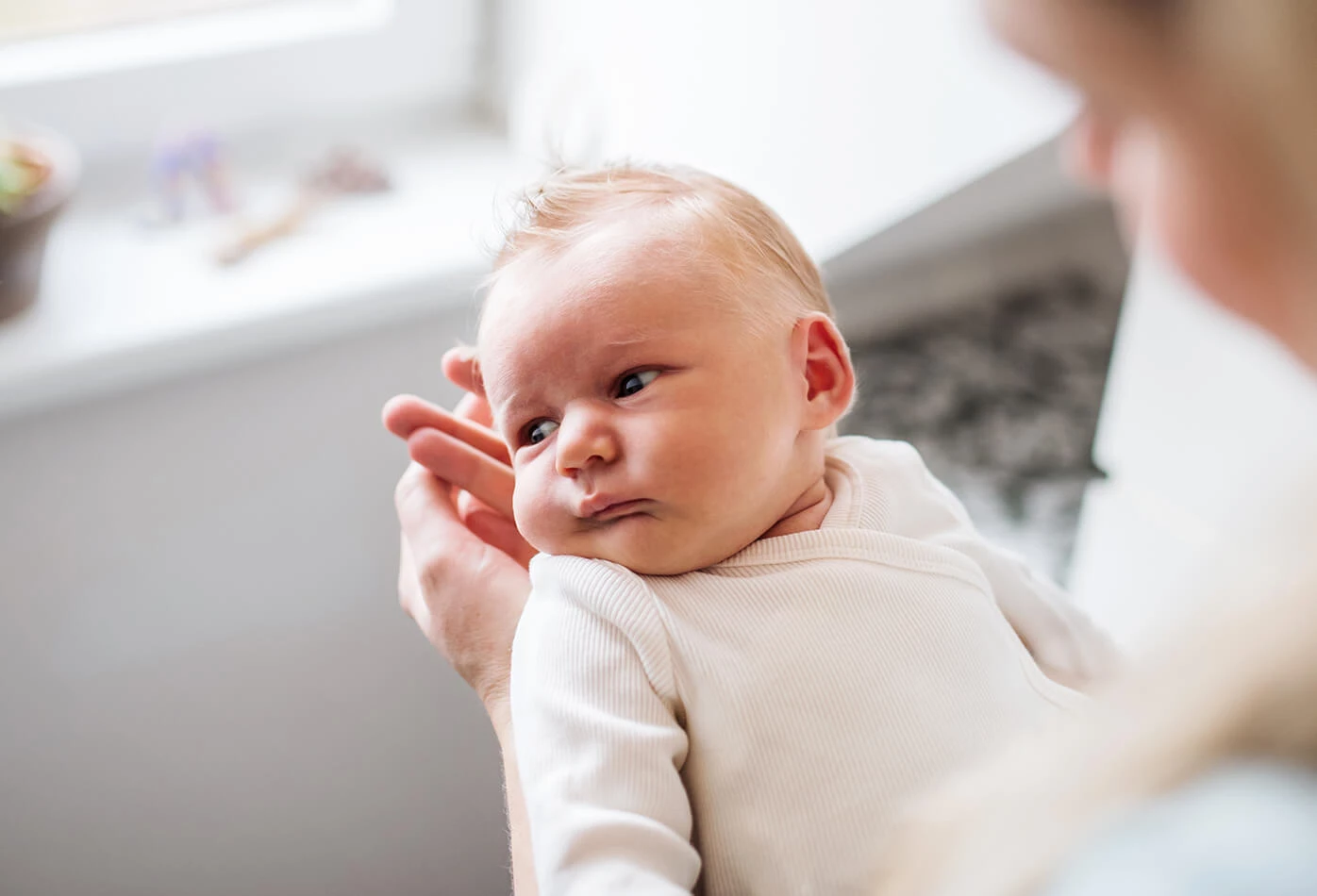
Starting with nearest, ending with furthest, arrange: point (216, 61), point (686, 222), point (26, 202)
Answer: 1. point (686, 222)
2. point (26, 202)
3. point (216, 61)

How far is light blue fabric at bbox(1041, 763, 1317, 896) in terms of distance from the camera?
373mm

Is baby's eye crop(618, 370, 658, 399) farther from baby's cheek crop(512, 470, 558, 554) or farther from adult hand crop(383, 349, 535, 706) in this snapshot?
adult hand crop(383, 349, 535, 706)

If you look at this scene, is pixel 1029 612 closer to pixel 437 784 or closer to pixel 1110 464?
pixel 1110 464

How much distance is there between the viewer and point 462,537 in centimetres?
91

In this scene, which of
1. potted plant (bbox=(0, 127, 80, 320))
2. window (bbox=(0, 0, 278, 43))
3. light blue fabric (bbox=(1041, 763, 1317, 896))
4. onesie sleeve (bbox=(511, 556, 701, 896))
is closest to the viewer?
light blue fabric (bbox=(1041, 763, 1317, 896))

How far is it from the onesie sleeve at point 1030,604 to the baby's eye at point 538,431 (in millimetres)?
264

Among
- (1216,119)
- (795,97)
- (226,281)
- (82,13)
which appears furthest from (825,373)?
(82,13)

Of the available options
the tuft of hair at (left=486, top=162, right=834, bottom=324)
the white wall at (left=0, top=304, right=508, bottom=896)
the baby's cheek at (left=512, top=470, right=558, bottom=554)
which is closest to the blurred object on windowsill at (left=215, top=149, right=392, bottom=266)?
the white wall at (left=0, top=304, right=508, bottom=896)

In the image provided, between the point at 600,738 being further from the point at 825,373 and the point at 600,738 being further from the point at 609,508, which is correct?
the point at 825,373

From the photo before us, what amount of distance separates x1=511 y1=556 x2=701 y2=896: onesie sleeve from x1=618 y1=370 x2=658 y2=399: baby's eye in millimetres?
110

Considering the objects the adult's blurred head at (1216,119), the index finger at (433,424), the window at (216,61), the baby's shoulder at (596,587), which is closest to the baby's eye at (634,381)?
the baby's shoulder at (596,587)

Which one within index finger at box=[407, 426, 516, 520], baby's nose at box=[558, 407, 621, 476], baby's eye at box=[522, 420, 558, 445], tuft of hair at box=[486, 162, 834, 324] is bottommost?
index finger at box=[407, 426, 516, 520]

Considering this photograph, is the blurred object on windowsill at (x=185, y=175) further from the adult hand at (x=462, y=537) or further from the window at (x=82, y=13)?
the adult hand at (x=462, y=537)

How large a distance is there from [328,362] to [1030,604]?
2.42ft
